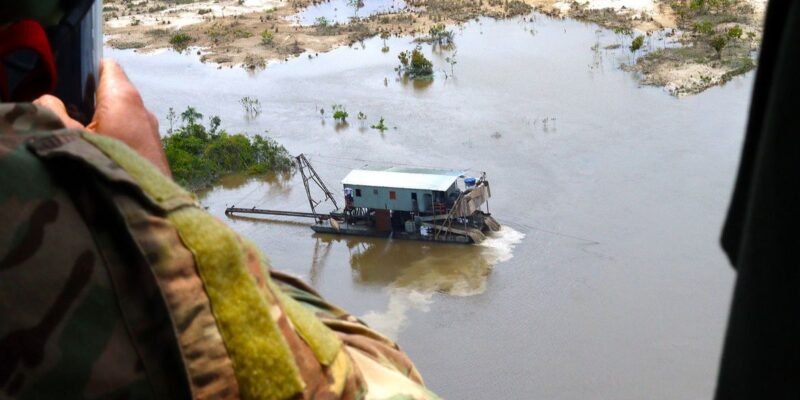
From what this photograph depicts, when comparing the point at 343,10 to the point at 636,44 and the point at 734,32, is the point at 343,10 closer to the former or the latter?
the point at 636,44

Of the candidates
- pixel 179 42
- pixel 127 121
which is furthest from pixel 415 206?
pixel 127 121

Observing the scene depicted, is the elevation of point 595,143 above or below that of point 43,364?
below

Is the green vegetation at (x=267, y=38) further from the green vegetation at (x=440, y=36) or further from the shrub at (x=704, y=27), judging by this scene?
the shrub at (x=704, y=27)

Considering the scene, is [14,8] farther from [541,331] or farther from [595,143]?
[595,143]

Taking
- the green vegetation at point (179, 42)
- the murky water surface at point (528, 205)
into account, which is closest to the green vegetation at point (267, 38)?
the murky water surface at point (528, 205)

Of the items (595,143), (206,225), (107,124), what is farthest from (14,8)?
(595,143)

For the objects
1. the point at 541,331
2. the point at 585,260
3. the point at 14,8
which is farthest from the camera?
the point at 585,260

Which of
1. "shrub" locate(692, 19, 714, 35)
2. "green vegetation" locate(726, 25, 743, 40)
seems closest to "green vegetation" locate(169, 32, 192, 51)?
"shrub" locate(692, 19, 714, 35)
